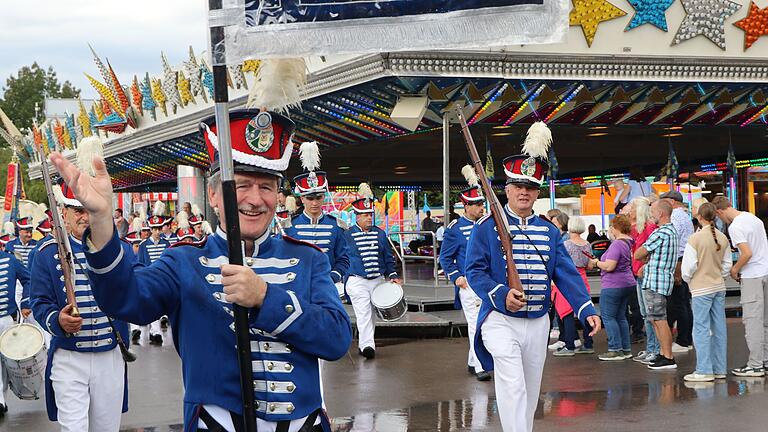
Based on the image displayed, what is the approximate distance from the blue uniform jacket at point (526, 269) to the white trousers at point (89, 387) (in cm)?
243

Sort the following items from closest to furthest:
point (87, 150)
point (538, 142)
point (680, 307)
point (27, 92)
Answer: point (87, 150)
point (538, 142)
point (680, 307)
point (27, 92)

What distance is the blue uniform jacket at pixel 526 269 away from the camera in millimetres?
6805

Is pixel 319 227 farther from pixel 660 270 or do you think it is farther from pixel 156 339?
pixel 156 339

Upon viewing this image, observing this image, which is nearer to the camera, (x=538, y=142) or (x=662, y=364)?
(x=538, y=142)

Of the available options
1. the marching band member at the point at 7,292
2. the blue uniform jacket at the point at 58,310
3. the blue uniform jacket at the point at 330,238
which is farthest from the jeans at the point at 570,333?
the blue uniform jacket at the point at 58,310

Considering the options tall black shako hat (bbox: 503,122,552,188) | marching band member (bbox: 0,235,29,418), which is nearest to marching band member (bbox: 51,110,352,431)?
tall black shako hat (bbox: 503,122,552,188)

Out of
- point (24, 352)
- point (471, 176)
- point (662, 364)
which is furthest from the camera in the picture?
point (471, 176)

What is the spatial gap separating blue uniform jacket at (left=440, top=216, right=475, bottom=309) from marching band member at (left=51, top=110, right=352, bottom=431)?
301 inches

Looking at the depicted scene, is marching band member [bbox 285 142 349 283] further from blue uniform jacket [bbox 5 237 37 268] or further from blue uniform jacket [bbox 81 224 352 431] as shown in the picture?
blue uniform jacket [bbox 81 224 352 431]

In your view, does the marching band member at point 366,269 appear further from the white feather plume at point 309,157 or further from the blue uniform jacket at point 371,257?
the white feather plume at point 309,157

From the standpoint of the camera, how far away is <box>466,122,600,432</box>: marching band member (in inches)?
258

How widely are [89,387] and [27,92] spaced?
88.5 metres

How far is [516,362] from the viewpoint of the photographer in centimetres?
655

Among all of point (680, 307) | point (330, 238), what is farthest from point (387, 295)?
point (680, 307)
